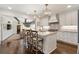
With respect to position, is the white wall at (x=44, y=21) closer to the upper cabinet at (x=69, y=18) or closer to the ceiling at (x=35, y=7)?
the ceiling at (x=35, y=7)

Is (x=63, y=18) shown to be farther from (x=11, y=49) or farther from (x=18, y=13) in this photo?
(x=11, y=49)

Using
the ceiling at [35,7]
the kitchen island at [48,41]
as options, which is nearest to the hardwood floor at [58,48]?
the kitchen island at [48,41]

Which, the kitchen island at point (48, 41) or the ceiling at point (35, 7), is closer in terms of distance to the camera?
the ceiling at point (35, 7)

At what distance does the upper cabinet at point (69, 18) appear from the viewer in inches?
52.4

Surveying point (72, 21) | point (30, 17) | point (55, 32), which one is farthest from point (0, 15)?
point (72, 21)

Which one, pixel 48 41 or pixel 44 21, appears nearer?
pixel 44 21

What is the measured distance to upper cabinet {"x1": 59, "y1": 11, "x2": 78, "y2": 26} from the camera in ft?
4.37

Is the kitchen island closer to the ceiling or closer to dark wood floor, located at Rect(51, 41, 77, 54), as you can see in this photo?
dark wood floor, located at Rect(51, 41, 77, 54)

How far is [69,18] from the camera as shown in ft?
4.48

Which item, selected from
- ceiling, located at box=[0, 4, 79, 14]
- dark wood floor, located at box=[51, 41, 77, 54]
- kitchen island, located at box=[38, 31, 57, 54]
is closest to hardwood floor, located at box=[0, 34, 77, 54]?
dark wood floor, located at box=[51, 41, 77, 54]

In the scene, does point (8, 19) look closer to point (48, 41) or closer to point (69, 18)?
point (48, 41)

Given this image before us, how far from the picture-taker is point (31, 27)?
1.43m

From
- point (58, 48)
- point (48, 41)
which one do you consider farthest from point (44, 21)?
point (58, 48)
